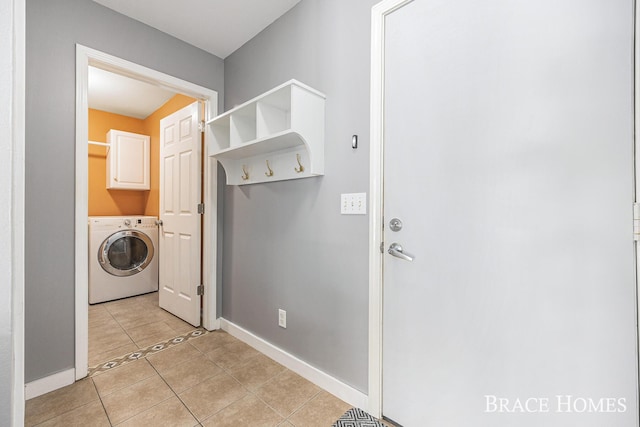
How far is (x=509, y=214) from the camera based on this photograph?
1059 millimetres

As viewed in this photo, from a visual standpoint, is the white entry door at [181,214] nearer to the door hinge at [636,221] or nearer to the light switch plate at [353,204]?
the light switch plate at [353,204]

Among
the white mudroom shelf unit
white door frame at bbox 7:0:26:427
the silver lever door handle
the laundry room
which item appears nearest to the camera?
white door frame at bbox 7:0:26:427

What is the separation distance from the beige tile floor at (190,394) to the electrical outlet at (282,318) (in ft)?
0.89

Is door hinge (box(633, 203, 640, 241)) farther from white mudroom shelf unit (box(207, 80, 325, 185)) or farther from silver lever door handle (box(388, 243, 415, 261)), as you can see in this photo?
white mudroom shelf unit (box(207, 80, 325, 185))

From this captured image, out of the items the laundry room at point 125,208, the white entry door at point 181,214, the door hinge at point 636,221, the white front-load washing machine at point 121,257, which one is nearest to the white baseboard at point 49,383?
the laundry room at point 125,208

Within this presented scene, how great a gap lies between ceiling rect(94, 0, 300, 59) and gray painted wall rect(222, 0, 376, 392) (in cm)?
9

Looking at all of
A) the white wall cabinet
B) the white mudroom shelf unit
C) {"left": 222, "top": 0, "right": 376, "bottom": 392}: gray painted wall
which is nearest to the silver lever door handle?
{"left": 222, "top": 0, "right": 376, "bottom": 392}: gray painted wall

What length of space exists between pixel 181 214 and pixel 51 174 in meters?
1.07

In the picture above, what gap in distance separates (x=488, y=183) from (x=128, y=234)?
3783mm

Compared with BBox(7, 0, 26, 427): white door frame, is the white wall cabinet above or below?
above

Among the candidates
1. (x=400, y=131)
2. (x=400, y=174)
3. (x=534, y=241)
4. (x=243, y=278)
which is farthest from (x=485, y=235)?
(x=243, y=278)

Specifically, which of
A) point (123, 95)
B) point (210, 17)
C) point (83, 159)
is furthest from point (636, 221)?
point (123, 95)

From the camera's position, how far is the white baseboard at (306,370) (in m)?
1.51

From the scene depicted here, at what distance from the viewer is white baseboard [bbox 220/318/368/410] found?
151 centimetres
